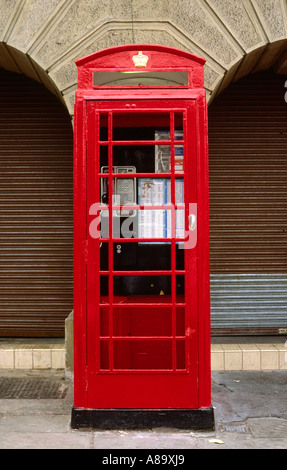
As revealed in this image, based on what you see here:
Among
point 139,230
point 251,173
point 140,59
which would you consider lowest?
point 139,230

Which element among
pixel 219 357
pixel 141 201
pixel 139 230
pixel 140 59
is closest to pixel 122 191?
pixel 141 201

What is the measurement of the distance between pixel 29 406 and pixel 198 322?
71.5 inches

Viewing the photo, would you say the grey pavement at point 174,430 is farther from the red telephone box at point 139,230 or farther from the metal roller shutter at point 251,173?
the metal roller shutter at point 251,173

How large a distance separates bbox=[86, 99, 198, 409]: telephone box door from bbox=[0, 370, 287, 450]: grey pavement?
0.83 feet

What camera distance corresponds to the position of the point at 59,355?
5602mm

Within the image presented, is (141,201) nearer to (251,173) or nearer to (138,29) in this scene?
(138,29)

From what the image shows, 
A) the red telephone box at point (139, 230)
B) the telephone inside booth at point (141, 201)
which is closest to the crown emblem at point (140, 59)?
the red telephone box at point (139, 230)

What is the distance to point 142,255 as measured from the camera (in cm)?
421

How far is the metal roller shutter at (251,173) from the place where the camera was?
6.05 metres

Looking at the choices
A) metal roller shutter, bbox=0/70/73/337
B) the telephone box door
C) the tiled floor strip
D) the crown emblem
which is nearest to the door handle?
the telephone box door

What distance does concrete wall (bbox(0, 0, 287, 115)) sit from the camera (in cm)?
515

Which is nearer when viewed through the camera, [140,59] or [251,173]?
[140,59]

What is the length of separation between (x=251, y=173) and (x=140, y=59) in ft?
8.64

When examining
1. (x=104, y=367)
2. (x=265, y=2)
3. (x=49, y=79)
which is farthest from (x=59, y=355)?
(x=265, y=2)
